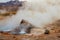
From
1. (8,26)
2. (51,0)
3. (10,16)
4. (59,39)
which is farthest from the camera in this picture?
(51,0)

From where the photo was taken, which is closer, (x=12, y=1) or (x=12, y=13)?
(x=12, y=13)

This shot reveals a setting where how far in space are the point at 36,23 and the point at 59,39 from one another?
495mm

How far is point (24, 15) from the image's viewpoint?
1.71 metres

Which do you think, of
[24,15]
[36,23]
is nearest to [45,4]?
[24,15]

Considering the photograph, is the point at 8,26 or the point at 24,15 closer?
the point at 8,26

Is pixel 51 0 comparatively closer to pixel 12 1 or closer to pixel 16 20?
pixel 12 1

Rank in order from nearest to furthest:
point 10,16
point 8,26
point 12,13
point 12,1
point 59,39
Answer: point 59,39 < point 8,26 < point 10,16 < point 12,13 < point 12,1

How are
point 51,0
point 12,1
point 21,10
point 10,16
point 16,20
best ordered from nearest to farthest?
point 16,20 < point 10,16 < point 21,10 < point 12,1 < point 51,0

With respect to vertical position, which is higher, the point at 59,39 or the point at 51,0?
the point at 51,0

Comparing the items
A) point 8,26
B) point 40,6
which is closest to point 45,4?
point 40,6

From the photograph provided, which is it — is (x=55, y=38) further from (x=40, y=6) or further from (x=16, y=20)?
(x=40, y=6)

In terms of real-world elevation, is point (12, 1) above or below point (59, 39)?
above

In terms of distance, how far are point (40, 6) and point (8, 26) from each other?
3.06 ft

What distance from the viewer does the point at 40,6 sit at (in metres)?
2.21
